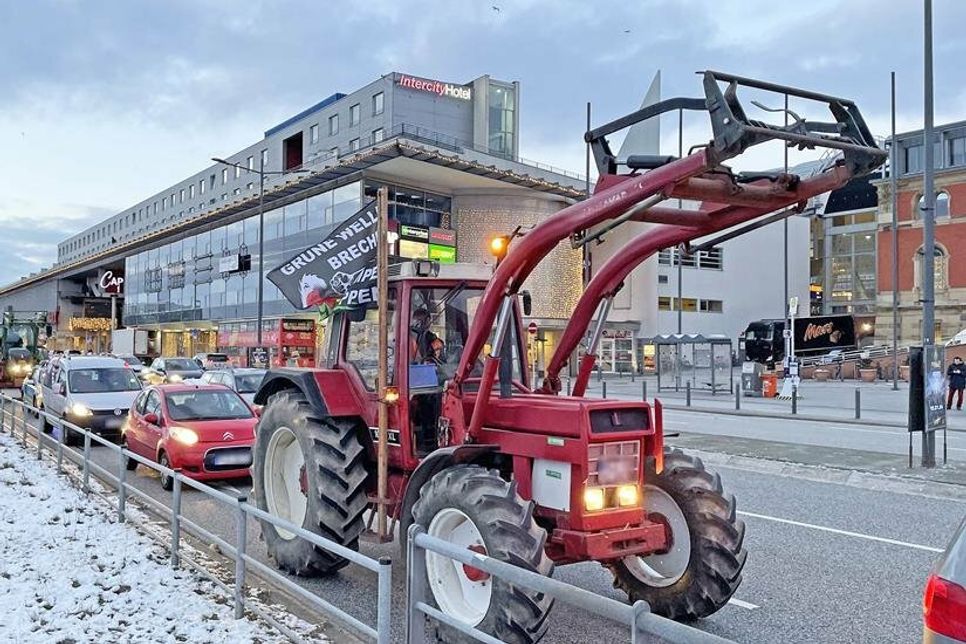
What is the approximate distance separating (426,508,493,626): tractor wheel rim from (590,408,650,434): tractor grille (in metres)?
A: 1.03

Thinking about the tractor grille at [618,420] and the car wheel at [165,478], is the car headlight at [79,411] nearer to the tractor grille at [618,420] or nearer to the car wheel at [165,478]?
the car wheel at [165,478]

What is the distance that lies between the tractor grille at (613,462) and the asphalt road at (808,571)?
3.58 feet

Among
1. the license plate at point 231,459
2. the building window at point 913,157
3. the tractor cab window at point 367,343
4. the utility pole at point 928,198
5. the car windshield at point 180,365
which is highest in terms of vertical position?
the building window at point 913,157

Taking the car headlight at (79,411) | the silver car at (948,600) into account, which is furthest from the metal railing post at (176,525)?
the car headlight at (79,411)

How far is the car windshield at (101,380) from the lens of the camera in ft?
56.2

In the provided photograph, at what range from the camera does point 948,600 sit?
2.85m

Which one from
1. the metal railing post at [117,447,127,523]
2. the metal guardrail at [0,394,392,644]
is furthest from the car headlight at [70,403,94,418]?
the metal railing post at [117,447,127,523]

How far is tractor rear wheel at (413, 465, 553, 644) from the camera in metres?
4.56

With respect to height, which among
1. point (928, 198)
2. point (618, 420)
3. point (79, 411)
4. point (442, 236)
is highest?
point (442, 236)

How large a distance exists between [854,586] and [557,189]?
45.9 meters

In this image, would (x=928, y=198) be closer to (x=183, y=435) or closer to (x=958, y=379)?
(x=183, y=435)

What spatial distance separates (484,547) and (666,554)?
167 centimetres

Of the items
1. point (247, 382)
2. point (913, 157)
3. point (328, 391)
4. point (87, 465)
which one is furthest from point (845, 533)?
point (913, 157)

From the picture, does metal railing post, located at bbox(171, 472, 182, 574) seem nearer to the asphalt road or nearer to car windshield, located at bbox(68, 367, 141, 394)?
the asphalt road
